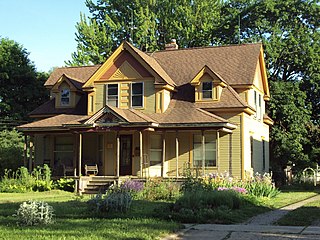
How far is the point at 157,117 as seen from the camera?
1077 inches

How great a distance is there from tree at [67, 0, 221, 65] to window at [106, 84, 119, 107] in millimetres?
15953

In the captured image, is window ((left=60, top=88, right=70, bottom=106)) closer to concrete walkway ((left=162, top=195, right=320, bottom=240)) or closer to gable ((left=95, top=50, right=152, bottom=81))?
gable ((left=95, top=50, right=152, bottom=81))

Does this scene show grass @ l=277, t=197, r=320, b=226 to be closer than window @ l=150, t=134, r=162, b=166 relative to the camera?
Yes

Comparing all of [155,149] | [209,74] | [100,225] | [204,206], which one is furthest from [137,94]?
[100,225]

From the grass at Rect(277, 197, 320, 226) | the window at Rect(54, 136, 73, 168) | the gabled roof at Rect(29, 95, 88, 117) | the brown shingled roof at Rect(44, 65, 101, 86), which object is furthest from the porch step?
the grass at Rect(277, 197, 320, 226)

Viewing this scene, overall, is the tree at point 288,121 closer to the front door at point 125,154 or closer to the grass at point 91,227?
the front door at point 125,154

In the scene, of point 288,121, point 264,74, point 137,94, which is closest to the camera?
point 137,94

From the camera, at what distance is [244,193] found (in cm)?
2059

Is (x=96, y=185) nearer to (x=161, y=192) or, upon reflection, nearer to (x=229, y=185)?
(x=161, y=192)

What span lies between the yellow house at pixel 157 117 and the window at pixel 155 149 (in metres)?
0.06

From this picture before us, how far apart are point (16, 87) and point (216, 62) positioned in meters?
22.1

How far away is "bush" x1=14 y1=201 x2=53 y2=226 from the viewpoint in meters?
11.6

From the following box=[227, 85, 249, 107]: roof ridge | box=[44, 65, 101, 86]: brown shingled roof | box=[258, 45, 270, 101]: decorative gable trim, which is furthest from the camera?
box=[44, 65, 101, 86]: brown shingled roof

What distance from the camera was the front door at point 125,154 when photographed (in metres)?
28.3
